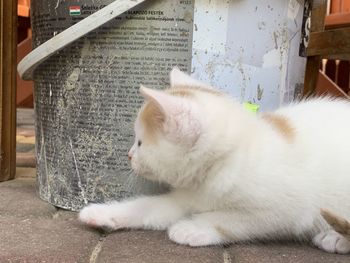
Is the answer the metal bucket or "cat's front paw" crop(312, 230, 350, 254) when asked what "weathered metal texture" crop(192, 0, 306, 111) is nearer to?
the metal bucket

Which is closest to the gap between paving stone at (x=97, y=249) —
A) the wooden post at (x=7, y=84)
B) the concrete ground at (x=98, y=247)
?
the concrete ground at (x=98, y=247)

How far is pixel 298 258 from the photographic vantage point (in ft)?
3.42

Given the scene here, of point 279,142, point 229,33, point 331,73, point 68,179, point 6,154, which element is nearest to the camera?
point 279,142

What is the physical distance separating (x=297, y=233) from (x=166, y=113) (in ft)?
1.27

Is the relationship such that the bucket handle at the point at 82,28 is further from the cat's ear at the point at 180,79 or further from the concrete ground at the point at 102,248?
the concrete ground at the point at 102,248

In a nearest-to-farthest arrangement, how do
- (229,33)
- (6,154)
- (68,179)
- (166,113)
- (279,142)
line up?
1. (166,113)
2. (279,142)
3. (229,33)
4. (68,179)
5. (6,154)

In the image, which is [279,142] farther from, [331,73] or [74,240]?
[331,73]

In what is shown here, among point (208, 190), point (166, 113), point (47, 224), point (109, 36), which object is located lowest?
point (47, 224)

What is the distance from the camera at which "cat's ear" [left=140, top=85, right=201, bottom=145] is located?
0.97 m

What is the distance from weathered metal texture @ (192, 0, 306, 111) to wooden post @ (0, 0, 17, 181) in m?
0.64

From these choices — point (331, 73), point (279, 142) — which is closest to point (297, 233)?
point (279, 142)

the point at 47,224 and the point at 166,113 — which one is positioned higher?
the point at 166,113

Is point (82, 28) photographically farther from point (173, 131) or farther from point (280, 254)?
point (280, 254)

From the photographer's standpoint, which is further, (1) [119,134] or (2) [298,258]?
(1) [119,134]
